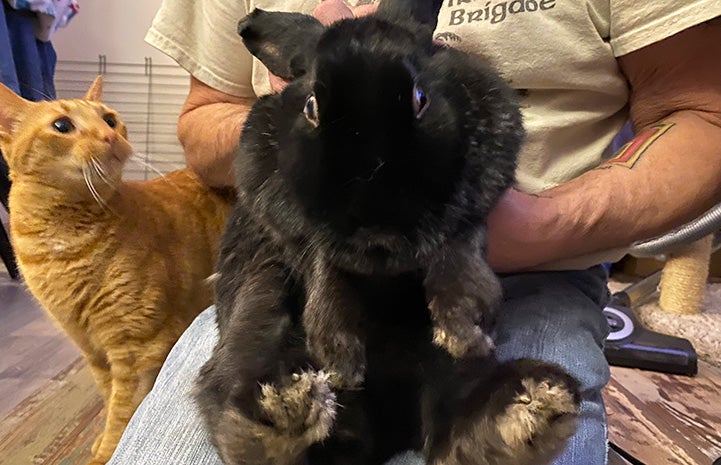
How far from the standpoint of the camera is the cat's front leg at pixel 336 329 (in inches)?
24.6

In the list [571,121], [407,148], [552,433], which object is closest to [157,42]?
[571,121]

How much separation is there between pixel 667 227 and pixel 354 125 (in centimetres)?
68

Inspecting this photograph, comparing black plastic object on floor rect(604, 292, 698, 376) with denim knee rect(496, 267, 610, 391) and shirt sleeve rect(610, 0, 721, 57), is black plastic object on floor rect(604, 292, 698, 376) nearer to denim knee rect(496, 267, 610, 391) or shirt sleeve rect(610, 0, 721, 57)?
denim knee rect(496, 267, 610, 391)

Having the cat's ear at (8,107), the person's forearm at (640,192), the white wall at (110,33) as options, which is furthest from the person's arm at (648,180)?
the white wall at (110,33)

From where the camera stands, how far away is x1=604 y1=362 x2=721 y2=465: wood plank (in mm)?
1643

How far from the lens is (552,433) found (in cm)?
55

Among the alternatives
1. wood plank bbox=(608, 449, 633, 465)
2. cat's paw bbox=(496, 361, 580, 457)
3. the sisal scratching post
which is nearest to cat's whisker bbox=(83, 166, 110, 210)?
cat's paw bbox=(496, 361, 580, 457)

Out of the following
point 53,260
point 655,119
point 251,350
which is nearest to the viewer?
point 251,350

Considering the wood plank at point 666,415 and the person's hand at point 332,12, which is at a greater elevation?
the person's hand at point 332,12

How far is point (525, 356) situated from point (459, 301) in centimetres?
25

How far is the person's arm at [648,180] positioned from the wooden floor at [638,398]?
0.78 meters

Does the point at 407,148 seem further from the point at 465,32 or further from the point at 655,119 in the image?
the point at 655,119

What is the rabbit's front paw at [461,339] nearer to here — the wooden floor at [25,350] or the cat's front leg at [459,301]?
the cat's front leg at [459,301]

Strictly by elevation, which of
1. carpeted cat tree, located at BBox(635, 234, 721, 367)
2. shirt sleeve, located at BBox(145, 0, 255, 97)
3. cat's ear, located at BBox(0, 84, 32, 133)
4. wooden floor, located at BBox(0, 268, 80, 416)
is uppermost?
shirt sleeve, located at BBox(145, 0, 255, 97)
